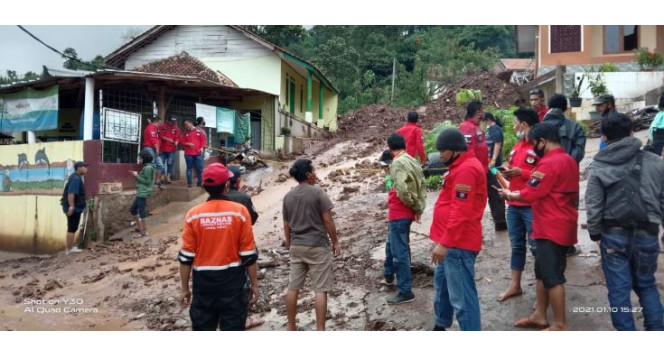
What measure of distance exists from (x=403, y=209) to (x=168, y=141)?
7.19 metres

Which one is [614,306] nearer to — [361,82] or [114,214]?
[114,214]

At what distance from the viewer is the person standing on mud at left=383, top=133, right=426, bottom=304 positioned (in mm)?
4703

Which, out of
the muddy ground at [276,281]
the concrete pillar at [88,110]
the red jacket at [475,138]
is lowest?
the muddy ground at [276,281]

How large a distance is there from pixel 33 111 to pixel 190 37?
6.15 metres

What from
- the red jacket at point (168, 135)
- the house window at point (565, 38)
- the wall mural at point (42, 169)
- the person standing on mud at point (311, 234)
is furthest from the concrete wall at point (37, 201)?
the house window at point (565, 38)

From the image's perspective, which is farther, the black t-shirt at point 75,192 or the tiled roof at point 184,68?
the tiled roof at point 184,68

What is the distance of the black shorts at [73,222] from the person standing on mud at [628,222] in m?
7.46

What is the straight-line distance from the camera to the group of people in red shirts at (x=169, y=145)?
10.3 m

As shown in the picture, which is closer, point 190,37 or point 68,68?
point 68,68

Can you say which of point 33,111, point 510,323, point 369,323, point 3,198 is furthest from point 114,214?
point 510,323

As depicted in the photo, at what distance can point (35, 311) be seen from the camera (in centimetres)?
566

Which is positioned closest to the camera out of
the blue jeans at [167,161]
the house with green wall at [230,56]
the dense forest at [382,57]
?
the blue jeans at [167,161]

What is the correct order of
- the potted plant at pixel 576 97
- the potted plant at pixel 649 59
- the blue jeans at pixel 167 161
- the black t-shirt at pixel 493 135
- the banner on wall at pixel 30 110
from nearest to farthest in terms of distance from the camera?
the black t-shirt at pixel 493 135 → the potted plant at pixel 576 97 → the banner on wall at pixel 30 110 → the potted plant at pixel 649 59 → the blue jeans at pixel 167 161

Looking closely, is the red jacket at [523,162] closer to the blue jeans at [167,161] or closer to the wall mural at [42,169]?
the wall mural at [42,169]
